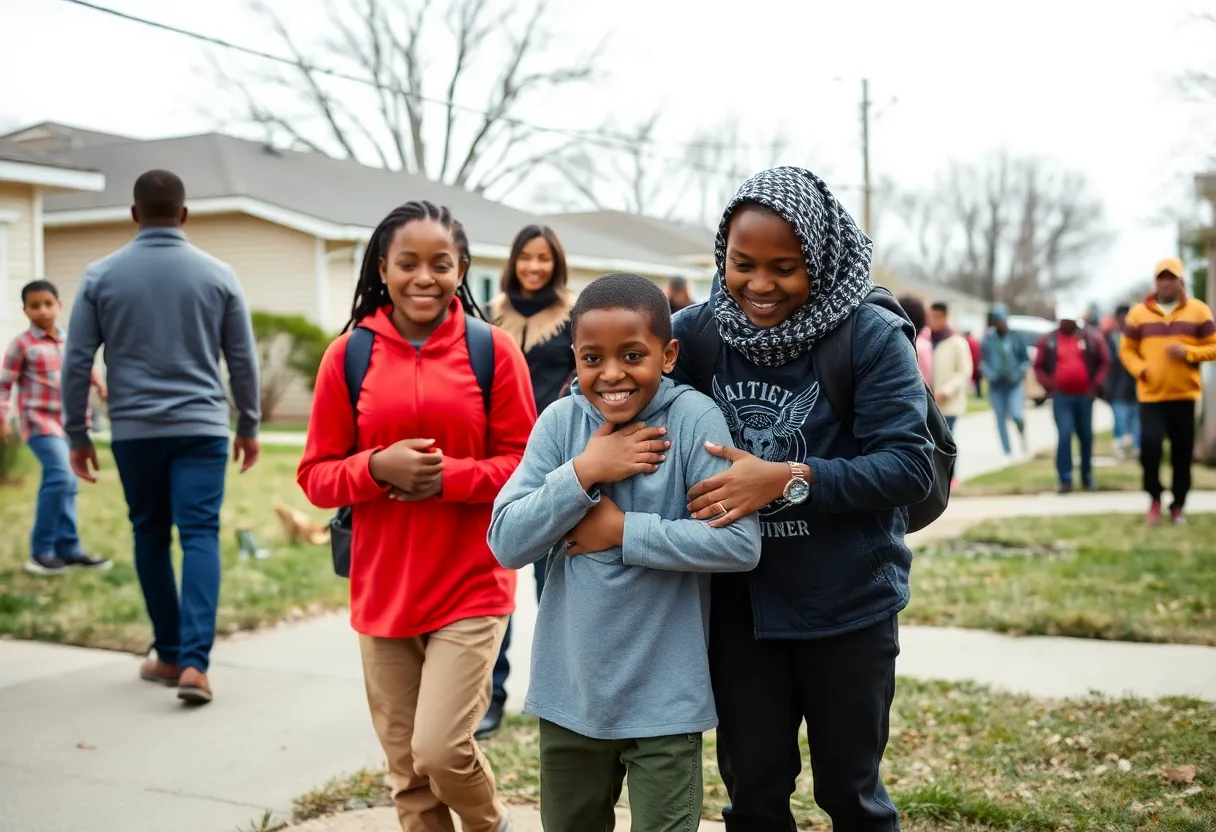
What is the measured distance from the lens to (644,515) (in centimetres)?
257

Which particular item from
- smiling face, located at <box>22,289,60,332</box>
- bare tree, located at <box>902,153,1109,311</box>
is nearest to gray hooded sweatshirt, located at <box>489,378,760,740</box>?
smiling face, located at <box>22,289,60,332</box>

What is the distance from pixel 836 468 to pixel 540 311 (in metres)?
3.01

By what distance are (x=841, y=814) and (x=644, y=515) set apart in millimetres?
883

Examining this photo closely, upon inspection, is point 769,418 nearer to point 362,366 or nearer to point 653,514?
point 653,514

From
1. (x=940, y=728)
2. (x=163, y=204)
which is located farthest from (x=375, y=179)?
(x=940, y=728)

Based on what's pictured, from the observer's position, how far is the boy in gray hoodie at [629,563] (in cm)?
258

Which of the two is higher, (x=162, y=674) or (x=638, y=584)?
(x=638, y=584)

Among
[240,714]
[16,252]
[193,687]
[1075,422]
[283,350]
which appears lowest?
[240,714]

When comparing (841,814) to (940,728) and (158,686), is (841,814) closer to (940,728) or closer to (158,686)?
(940,728)

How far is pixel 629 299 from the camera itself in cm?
263

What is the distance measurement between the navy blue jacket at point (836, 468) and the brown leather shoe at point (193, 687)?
3.06m

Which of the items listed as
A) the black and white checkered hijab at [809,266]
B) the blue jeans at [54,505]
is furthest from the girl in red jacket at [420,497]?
the blue jeans at [54,505]

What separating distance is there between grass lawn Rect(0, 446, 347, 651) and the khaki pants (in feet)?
10.6

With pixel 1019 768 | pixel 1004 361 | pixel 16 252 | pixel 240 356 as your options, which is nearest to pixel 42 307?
pixel 240 356
